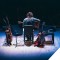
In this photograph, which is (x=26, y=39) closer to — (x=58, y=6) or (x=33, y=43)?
(x=33, y=43)

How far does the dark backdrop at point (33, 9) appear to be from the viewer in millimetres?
3102

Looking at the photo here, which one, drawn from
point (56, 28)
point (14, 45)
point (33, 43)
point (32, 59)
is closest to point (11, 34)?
point (14, 45)

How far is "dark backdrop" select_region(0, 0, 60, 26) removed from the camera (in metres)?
3.10

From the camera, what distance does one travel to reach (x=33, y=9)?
3.19 meters

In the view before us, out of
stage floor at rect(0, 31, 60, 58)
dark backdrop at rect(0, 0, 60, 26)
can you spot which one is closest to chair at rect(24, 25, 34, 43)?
stage floor at rect(0, 31, 60, 58)

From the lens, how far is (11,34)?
287 centimetres

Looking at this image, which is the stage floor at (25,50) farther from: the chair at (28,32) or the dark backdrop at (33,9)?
the dark backdrop at (33,9)

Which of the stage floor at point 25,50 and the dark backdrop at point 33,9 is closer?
the stage floor at point 25,50

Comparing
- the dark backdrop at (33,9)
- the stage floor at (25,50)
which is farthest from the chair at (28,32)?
the dark backdrop at (33,9)

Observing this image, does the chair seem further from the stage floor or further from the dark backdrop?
the dark backdrop

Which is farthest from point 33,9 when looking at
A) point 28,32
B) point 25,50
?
point 25,50

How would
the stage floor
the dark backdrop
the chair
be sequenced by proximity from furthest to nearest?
the dark backdrop < the chair < the stage floor

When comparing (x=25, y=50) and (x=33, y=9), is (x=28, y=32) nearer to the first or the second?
(x=25, y=50)

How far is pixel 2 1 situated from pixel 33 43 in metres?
1.01
